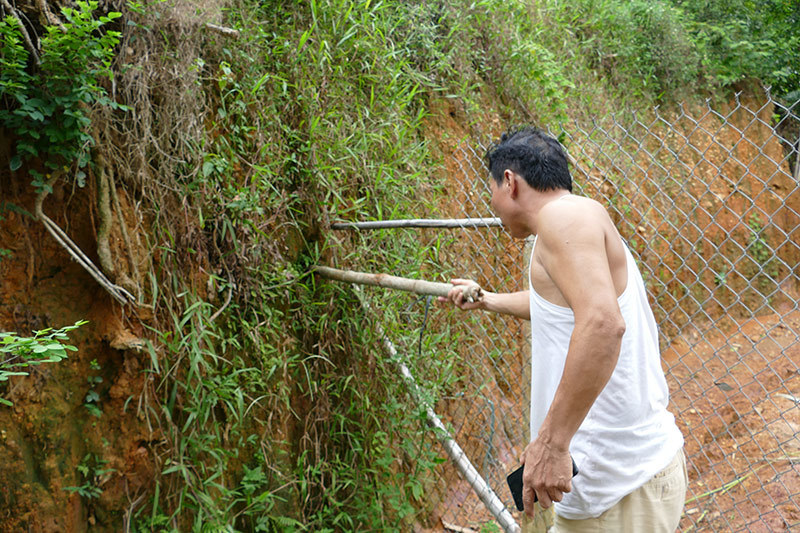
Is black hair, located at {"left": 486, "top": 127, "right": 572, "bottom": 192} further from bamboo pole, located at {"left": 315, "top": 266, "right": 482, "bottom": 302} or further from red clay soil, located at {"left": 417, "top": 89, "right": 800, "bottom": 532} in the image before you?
red clay soil, located at {"left": 417, "top": 89, "right": 800, "bottom": 532}

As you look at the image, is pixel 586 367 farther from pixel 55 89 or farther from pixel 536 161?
pixel 55 89

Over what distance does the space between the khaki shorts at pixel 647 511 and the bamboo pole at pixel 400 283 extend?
748 millimetres

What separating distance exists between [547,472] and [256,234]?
1.70 metres

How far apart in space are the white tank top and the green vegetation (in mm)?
1199

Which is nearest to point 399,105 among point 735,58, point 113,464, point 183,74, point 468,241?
point 468,241

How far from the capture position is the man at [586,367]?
4.51 ft

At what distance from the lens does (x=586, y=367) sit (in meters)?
1.36

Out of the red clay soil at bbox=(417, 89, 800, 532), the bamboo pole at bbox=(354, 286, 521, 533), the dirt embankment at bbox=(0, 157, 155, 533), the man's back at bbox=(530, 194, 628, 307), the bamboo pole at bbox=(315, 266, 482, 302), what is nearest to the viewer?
the man's back at bbox=(530, 194, 628, 307)

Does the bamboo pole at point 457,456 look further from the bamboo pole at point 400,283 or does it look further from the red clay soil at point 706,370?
the red clay soil at point 706,370

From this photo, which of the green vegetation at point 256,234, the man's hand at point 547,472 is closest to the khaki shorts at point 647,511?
the man's hand at point 547,472

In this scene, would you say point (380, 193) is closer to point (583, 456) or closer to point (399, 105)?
point (399, 105)

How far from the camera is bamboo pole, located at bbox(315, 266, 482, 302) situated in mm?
1934

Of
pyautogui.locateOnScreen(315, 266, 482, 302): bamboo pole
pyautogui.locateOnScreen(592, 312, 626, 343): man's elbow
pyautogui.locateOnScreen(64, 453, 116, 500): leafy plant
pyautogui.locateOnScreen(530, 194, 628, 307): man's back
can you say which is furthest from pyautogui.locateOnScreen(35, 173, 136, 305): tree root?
pyautogui.locateOnScreen(592, 312, 626, 343): man's elbow

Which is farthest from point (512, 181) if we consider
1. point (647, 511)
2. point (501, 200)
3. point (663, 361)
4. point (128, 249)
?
point (663, 361)
